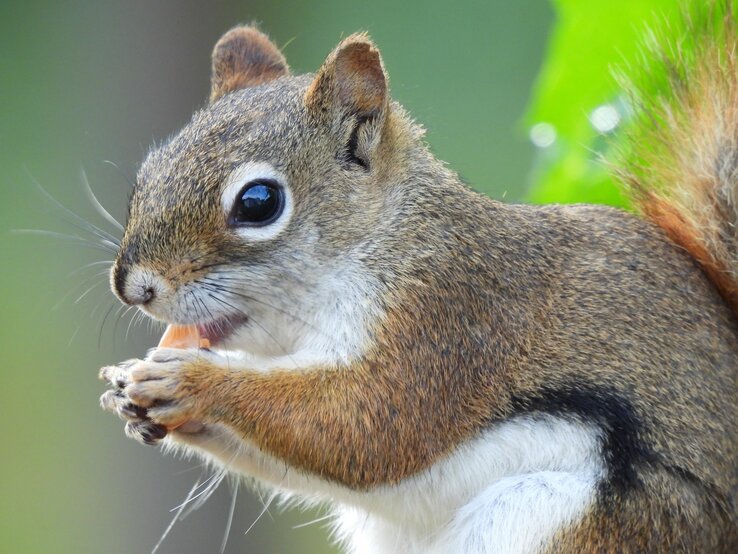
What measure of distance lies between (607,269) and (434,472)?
2.05 feet

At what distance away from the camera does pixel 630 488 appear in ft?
7.54

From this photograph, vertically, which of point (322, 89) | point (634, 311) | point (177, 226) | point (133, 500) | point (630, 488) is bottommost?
point (133, 500)

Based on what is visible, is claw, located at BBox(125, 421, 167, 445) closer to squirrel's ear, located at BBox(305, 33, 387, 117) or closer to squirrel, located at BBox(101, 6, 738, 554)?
squirrel, located at BBox(101, 6, 738, 554)

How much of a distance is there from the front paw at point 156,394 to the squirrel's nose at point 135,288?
0.13m

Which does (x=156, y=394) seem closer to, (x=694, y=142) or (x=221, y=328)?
(x=221, y=328)

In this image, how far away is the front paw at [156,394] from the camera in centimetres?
226

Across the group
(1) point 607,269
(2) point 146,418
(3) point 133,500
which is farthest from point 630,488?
(3) point 133,500

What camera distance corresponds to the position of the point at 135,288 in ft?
7.43

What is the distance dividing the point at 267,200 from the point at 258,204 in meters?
0.03

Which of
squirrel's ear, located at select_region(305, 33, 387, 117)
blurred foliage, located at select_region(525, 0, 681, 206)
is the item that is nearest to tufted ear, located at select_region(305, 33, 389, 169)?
squirrel's ear, located at select_region(305, 33, 387, 117)

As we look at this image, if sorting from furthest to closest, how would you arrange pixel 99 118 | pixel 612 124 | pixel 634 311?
pixel 99 118
pixel 612 124
pixel 634 311

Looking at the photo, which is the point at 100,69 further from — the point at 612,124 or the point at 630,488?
the point at 630,488

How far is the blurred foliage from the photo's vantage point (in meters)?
2.38

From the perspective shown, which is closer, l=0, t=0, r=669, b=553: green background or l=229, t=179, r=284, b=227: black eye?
l=229, t=179, r=284, b=227: black eye
